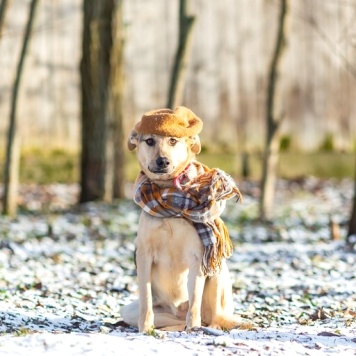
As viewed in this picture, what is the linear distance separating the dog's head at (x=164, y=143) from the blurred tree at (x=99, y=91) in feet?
20.5

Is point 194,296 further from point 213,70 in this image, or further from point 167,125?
point 213,70

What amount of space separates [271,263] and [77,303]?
246 cm

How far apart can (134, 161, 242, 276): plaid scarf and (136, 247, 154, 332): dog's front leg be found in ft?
0.95

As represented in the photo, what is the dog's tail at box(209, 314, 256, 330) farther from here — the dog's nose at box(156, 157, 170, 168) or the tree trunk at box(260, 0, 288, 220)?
the tree trunk at box(260, 0, 288, 220)

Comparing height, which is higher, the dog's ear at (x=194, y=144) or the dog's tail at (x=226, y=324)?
the dog's ear at (x=194, y=144)

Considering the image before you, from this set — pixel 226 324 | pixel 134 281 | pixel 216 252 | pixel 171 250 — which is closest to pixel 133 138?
pixel 171 250

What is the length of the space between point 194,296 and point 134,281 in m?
2.27

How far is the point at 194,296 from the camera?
5.81m

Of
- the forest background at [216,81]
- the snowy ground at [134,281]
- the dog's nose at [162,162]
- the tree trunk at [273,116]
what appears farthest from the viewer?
the forest background at [216,81]

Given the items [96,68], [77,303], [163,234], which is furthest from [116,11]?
[163,234]

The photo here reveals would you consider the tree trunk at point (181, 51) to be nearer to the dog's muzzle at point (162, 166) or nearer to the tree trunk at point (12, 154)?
the tree trunk at point (12, 154)

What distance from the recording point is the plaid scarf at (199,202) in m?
5.73

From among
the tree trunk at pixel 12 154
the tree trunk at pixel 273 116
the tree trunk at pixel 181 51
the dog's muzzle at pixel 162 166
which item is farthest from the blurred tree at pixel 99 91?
the dog's muzzle at pixel 162 166

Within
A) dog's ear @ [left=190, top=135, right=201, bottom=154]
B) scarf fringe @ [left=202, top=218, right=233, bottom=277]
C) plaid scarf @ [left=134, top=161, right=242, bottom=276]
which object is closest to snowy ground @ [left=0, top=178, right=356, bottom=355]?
scarf fringe @ [left=202, top=218, right=233, bottom=277]
